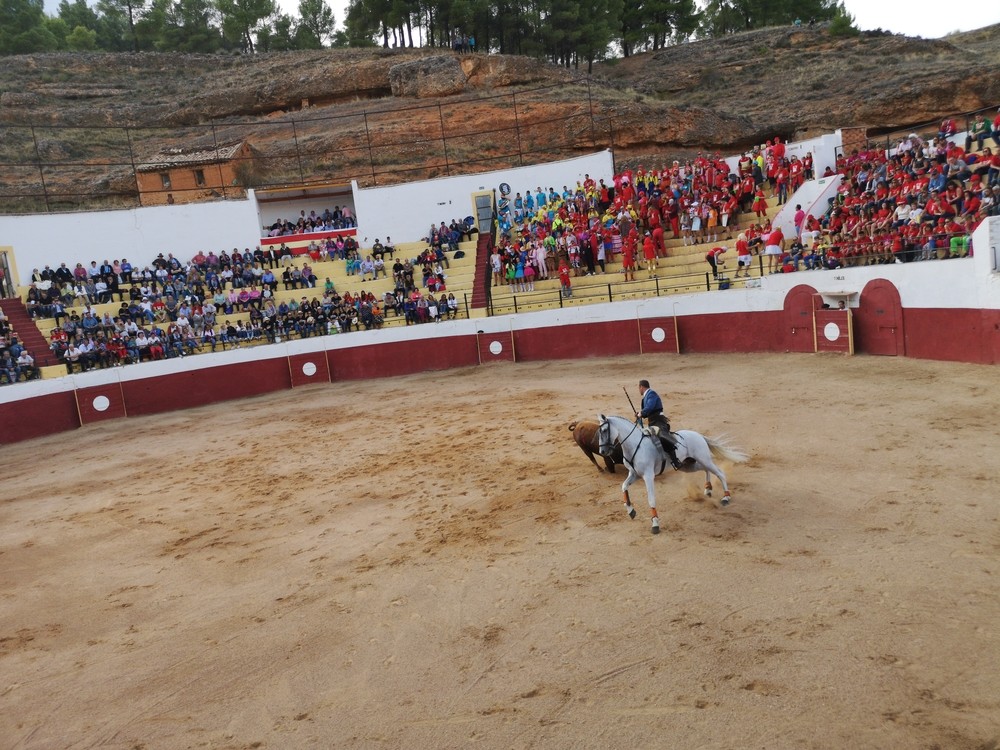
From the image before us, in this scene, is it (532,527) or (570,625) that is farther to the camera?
(532,527)

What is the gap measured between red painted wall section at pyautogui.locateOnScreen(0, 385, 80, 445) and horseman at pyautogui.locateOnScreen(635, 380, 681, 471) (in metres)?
16.5

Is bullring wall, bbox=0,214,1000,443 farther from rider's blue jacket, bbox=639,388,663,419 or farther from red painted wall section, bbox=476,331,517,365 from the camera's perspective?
rider's blue jacket, bbox=639,388,663,419

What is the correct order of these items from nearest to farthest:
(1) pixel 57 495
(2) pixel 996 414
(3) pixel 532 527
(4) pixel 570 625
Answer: (4) pixel 570 625, (3) pixel 532 527, (2) pixel 996 414, (1) pixel 57 495

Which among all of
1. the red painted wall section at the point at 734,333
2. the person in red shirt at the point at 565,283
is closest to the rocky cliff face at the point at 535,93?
the person in red shirt at the point at 565,283

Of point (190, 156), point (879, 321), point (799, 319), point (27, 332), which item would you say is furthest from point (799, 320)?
→ point (190, 156)

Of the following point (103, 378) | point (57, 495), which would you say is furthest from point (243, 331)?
point (57, 495)

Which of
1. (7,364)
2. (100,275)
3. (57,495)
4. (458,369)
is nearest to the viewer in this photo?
(57,495)

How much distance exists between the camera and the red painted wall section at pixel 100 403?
19312mm

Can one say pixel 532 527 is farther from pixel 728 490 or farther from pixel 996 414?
pixel 996 414

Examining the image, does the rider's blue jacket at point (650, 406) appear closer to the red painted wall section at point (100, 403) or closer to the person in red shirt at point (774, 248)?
the person in red shirt at point (774, 248)

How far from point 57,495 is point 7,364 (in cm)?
928

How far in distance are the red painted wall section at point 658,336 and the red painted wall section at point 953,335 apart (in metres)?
5.70

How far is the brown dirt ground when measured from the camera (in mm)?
4957

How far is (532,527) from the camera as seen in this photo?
8.20 m
